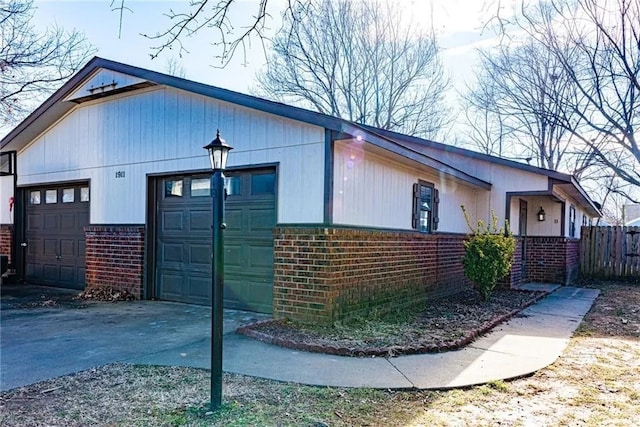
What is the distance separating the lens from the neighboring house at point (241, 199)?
6.58m

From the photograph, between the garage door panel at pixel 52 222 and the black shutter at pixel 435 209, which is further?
the garage door panel at pixel 52 222

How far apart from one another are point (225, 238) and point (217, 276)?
408 centimetres

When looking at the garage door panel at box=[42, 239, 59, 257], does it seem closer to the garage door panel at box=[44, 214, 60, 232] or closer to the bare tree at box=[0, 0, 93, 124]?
the garage door panel at box=[44, 214, 60, 232]

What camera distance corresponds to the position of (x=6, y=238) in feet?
38.4

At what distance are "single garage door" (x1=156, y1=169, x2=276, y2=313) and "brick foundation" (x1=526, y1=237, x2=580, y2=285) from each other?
9.58m

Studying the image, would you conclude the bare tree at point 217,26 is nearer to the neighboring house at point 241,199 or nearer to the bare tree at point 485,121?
the neighboring house at point 241,199

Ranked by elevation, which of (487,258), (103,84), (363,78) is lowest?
(487,258)

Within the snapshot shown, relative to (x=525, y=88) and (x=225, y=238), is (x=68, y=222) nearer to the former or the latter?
(x=225, y=238)

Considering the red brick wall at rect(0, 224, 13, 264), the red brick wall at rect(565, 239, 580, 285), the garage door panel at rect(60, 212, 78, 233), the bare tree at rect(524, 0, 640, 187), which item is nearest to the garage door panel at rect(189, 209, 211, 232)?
the garage door panel at rect(60, 212, 78, 233)

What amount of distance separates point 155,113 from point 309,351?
5569 millimetres

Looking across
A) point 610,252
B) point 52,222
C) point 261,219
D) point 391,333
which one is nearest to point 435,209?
point 261,219

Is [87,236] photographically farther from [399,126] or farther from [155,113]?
[399,126]

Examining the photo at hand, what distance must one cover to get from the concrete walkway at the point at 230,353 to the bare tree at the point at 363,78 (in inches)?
577

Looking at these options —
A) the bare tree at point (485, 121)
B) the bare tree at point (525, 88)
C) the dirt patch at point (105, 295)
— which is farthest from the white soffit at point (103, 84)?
the bare tree at point (485, 121)
